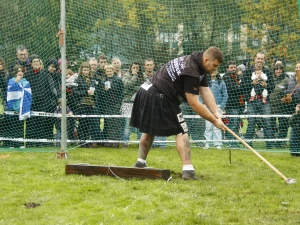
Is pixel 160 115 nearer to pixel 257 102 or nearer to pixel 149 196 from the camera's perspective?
pixel 149 196

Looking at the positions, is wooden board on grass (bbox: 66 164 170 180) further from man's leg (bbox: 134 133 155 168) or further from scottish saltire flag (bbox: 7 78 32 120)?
scottish saltire flag (bbox: 7 78 32 120)

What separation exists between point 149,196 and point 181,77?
4.97 feet

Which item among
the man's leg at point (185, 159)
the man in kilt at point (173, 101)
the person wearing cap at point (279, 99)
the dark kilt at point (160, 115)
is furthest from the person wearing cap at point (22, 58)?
the person wearing cap at point (279, 99)

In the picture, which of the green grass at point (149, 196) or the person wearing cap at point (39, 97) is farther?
the person wearing cap at point (39, 97)

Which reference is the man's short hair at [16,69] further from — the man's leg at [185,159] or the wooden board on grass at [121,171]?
the man's leg at [185,159]

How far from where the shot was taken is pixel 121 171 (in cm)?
660

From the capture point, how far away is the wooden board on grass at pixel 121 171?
6477 millimetres

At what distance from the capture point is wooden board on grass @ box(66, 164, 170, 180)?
6.48 metres

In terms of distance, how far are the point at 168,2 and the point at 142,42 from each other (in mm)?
808

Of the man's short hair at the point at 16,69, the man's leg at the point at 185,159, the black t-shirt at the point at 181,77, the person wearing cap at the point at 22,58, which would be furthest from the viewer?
the man's short hair at the point at 16,69

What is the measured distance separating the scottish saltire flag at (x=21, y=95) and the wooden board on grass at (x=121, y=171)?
3235 mm

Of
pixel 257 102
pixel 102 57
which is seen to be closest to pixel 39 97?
pixel 102 57

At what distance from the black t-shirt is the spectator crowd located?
10.9 feet

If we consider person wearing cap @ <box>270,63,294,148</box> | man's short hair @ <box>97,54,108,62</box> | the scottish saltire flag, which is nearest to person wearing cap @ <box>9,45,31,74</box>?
the scottish saltire flag
